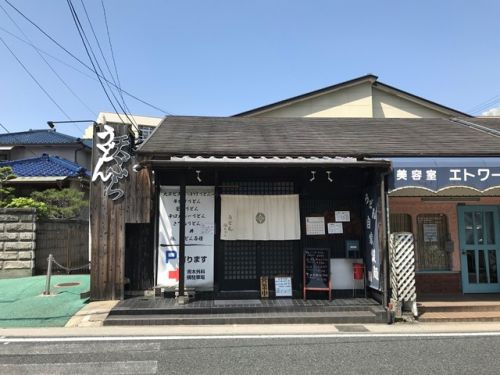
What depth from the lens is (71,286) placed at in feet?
37.2

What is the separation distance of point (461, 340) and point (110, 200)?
800 centimetres

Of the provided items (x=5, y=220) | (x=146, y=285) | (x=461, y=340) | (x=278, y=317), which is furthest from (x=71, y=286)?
(x=461, y=340)

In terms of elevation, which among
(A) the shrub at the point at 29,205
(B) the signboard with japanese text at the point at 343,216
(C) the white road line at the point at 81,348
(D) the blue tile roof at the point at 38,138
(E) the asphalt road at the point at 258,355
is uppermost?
(D) the blue tile roof at the point at 38,138

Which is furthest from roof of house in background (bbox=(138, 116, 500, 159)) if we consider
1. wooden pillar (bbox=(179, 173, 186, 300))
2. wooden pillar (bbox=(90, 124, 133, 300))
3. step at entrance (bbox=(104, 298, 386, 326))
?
step at entrance (bbox=(104, 298, 386, 326))

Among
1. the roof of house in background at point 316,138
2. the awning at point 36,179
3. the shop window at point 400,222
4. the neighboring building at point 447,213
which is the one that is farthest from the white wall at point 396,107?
the awning at point 36,179

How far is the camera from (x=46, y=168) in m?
19.1

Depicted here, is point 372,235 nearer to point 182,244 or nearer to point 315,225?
point 315,225

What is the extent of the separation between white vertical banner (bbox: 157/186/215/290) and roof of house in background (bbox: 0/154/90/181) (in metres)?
10.6

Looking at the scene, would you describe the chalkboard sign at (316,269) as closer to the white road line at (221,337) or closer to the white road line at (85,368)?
the white road line at (221,337)

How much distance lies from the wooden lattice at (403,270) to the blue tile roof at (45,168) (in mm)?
15098

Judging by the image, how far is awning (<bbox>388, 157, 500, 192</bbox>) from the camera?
8.80 meters

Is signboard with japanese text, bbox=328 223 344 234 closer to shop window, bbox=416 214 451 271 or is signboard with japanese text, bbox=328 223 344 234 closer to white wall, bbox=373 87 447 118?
shop window, bbox=416 214 451 271

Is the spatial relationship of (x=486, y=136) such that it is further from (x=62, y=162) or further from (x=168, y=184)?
(x=62, y=162)

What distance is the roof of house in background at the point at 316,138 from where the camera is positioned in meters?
9.66
